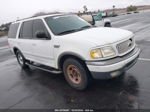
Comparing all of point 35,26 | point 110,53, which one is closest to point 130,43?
point 110,53

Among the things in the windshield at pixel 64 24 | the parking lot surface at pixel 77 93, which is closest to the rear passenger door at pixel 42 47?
the windshield at pixel 64 24

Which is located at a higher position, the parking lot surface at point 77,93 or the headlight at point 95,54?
the headlight at point 95,54

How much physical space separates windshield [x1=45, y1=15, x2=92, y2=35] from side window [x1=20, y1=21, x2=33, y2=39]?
102cm

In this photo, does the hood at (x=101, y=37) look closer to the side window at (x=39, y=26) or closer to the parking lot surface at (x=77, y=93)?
the side window at (x=39, y=26)

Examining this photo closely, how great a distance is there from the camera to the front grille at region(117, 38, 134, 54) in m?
3.70

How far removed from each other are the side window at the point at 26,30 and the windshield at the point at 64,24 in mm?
1025

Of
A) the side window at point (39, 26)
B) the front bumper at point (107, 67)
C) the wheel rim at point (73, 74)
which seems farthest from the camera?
the side window at point (39, 26)

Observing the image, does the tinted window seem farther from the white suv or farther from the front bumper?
the front bumper

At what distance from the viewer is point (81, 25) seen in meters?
5.02

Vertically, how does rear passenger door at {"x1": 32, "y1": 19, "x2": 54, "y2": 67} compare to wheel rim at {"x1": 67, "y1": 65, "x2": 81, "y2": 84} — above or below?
above

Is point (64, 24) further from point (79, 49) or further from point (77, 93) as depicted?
point (77, 93)

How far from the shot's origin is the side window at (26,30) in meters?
5.50

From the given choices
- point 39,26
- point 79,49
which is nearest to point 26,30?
point 39,26

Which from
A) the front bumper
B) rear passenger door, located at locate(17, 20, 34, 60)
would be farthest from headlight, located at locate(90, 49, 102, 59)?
rear passenger door, located at locate(17, 20, 34, 60)
